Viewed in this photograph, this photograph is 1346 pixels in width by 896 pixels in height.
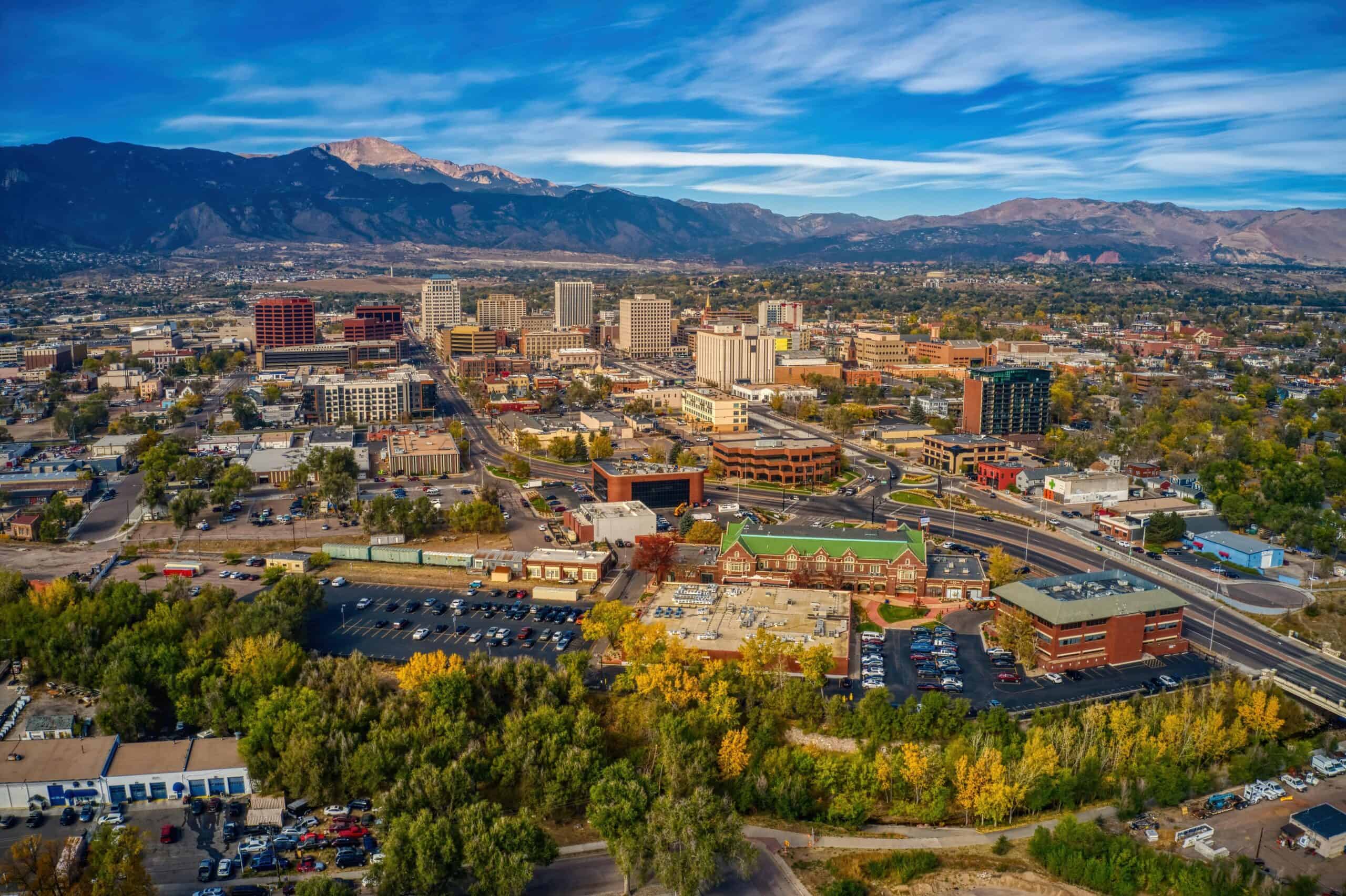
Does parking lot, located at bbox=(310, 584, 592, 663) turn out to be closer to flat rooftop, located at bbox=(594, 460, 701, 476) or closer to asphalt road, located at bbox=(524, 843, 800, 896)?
asphalt road, located at bbox=(524, 843, 800, 896)

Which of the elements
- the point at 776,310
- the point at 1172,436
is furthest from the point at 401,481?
the point at 776,310

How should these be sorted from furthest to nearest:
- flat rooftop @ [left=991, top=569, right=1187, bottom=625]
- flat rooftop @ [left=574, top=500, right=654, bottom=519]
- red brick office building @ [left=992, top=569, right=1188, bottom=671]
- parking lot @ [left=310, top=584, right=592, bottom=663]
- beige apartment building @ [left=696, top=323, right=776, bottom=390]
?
beige apartment building @ [left=696, top=323, right=776, bottom=390] → flat rooftop @ [left=574, top=500, right=654, bottom=519] → parking lot @ [left=310, top=584, right=592, bottom=663] → flat rooftop @ [left=991, top=569, right=1187, bottom=625] → red brick office building @ [left=992, top=569, right=1188, bottom=671]

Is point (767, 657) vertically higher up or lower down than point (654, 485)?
lower down

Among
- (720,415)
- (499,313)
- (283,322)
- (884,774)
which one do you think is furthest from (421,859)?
(499,313)

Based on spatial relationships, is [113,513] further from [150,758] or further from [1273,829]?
[1273,829]

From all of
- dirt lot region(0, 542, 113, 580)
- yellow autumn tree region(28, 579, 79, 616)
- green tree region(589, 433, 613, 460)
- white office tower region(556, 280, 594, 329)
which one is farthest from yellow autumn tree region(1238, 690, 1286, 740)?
white office tower region(556, 280, 594, 329)
